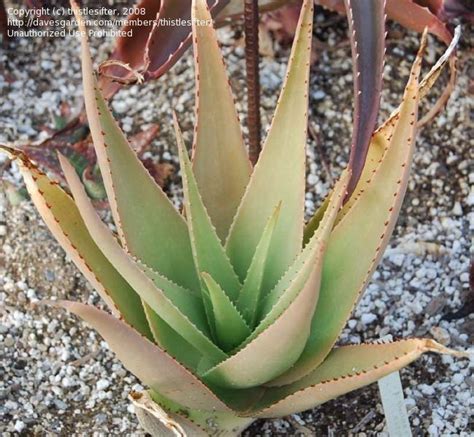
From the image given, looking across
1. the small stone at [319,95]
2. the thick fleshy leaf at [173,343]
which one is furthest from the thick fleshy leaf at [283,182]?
the small stone at [319,95]

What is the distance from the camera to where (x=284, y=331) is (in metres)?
1.09

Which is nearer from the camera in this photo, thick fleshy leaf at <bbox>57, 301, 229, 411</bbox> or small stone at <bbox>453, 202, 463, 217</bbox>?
thick fleshy leaf at <bbox>57, 301, 229, 411</bbox>

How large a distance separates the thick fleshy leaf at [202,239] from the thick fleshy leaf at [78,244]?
0.34 feet

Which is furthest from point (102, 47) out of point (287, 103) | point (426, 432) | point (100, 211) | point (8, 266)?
point (426, 432)

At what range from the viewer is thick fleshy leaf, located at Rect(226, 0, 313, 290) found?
1.20 metres

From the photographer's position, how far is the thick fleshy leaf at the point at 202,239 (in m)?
1.18

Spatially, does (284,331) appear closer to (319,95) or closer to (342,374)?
(342,374)

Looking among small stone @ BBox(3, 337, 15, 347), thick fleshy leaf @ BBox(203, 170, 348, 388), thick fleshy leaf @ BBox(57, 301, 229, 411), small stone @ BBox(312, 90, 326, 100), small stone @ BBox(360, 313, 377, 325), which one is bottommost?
thick fleshy leaf @ BBox(57, 301, 229, 411)

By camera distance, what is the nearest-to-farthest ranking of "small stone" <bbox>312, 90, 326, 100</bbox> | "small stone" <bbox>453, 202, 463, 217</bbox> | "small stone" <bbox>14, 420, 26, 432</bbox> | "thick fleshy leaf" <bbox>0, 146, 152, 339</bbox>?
"thick fleshy leaf" <bbox>0, 146, 152, 339</bbox>
"small stone" <bbox>14, 420, 26, 432</bbox>
"small stone" <bbox>453, 202, 463, 217</bbox>
"small stone" <bbox>312, 90, 326, 100</bbox>

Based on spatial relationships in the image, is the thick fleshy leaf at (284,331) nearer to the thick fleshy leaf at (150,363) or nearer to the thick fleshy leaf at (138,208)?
the thick fleshy leaf at (150,363)

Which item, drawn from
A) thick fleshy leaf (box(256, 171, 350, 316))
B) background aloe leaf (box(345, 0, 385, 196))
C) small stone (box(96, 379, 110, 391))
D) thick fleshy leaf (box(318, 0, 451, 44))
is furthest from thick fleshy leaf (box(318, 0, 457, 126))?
small stone (box(96, 379, 110, 391))

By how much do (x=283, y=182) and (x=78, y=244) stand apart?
0.27 meters

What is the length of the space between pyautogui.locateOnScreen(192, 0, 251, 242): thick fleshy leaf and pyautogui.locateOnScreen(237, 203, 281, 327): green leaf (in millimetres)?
118

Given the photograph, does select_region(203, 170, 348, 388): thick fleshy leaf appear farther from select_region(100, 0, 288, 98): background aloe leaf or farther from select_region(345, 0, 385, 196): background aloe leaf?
select_region(100, 0, 288, 98): background aloe leaf
